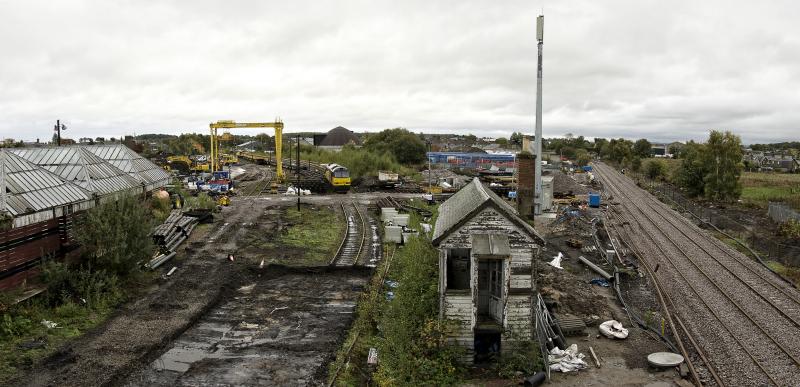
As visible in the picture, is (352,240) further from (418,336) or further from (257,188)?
(257,188)

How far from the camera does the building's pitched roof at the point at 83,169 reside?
19511 millimetres

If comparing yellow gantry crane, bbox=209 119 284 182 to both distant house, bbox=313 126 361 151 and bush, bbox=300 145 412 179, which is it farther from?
distant house, bbox=313 126 361 151

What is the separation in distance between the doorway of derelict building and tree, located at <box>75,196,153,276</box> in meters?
11.0

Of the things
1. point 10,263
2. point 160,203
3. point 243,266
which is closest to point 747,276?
point 243,266

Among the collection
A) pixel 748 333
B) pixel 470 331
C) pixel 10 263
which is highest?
pixel 10 263

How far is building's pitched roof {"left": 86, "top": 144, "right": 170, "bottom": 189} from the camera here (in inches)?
977

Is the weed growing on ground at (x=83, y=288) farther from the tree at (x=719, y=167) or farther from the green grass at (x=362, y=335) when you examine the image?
the tree at (x=719, y=167)

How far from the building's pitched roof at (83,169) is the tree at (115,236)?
8.98ft

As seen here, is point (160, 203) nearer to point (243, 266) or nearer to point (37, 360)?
point (243, 266)

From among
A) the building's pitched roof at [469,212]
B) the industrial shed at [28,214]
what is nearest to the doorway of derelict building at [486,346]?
the building's pitched roof at [469,212]

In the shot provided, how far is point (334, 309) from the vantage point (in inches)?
623

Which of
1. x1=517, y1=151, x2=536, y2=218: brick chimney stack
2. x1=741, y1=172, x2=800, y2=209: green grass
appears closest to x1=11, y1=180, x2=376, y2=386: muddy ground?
x1=517, y1=151, x2=536, y2=218: brick chimney stack

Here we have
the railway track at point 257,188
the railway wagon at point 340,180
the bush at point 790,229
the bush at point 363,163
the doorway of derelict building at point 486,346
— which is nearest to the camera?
the doorway of derelict building at point 486,346

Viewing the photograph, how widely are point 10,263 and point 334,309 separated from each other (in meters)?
8.80
